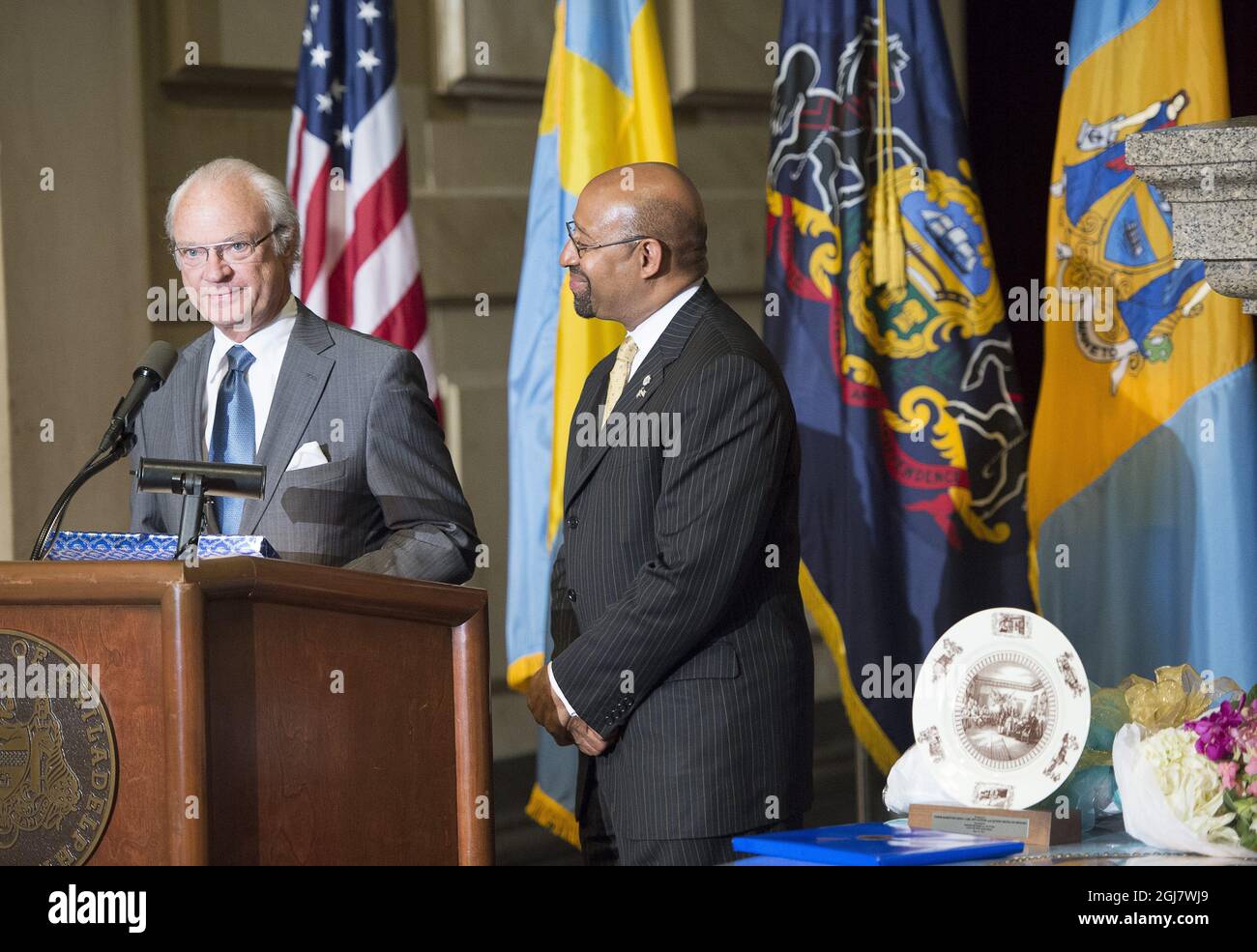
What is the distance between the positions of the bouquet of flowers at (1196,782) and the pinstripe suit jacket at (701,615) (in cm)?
63

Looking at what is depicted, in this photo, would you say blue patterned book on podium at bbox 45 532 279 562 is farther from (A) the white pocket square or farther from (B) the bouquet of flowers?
(B) the bouquet of flowers

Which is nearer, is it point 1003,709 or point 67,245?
point 1003,709

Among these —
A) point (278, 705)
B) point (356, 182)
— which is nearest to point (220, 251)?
point (278, 705)

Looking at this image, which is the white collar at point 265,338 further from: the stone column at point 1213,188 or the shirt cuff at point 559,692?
the stone column at point 1213,188

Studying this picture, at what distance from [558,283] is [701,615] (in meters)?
1.90

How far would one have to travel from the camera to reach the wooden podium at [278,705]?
158 cm

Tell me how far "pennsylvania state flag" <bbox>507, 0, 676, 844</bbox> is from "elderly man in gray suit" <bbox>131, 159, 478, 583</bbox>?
1.38 metres

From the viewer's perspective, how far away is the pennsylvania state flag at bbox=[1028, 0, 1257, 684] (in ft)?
11.6

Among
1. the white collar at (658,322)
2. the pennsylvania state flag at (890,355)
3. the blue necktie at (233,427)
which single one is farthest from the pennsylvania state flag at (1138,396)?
the blue necktie at (233,427)

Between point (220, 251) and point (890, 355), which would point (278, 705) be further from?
point (890, 355)

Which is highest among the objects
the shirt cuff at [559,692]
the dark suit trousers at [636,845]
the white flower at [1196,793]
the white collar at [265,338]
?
the white collar at [265,338]

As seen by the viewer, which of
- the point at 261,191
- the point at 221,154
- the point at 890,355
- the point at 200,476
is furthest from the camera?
the point at 221,154

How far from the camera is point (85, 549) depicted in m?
1.90

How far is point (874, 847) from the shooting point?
69.8 inches
